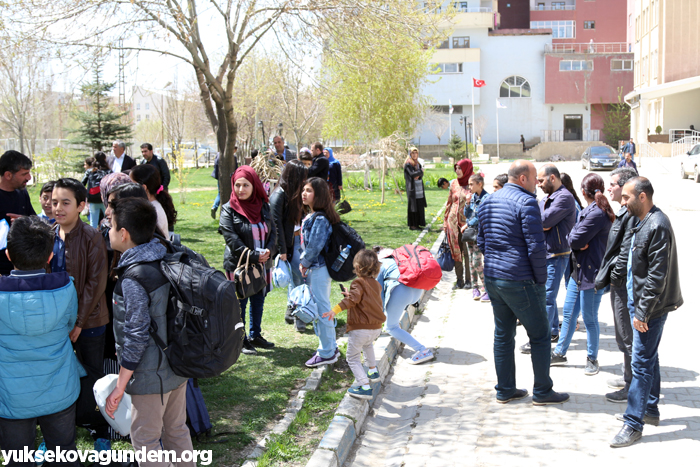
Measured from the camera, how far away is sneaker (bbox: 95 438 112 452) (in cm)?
392

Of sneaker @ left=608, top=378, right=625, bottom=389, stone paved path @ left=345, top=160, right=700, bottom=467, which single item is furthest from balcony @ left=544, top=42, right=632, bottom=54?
sneaker @ left=608, top=378, right=625, bottom=389

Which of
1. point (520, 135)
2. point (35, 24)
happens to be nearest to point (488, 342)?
point (35, 24)

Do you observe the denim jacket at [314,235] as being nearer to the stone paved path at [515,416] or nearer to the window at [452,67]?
the stone paved path at [515,416]

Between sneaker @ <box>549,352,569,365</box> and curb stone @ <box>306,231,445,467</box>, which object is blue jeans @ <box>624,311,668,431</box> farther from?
curb stone @ <box>306,231,445,467</box>

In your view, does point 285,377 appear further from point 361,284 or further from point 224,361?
point 224,361

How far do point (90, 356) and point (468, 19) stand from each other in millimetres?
64157

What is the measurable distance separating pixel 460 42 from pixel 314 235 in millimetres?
62220

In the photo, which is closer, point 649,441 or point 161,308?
point 161,308

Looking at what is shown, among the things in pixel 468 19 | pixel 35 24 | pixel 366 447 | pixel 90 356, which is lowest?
pixel 366 447

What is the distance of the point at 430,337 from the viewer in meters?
7.38

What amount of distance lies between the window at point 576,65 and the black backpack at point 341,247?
6264 centimetres

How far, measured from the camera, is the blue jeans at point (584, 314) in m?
5.68

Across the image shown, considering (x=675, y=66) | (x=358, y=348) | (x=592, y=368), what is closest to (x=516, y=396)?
(x=592, y=368)

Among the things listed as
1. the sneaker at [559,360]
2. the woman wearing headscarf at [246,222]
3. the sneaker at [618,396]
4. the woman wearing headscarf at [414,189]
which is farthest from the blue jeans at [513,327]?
the woman wearing headscarf at [414,189]
